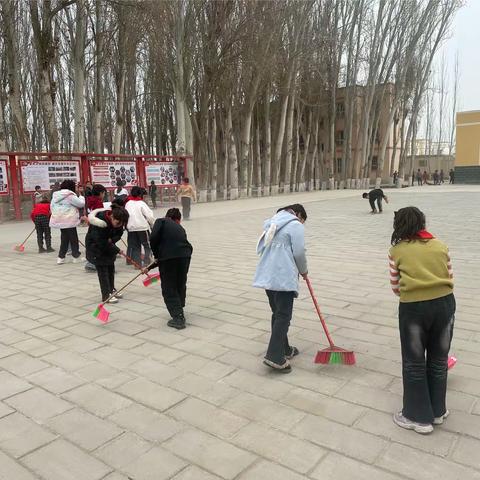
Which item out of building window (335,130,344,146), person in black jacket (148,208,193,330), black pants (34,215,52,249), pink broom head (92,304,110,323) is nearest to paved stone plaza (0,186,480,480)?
pink broom head (92,304,110,323)

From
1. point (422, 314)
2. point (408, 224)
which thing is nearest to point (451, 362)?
point (422, 314)

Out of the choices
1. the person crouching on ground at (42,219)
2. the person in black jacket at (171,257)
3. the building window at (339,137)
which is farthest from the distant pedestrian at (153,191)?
the building window at (339,137)

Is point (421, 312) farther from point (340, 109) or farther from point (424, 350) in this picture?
point (340, 109)

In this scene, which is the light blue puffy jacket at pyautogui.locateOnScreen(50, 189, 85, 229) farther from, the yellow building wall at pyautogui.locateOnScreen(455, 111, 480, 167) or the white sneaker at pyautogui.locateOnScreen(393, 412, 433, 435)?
the yellow building wall at pyautogui.locateOnScreen(455, 111, 480, 167)

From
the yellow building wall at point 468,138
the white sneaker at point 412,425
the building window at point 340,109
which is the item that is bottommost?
the white sneaker at point 412,425

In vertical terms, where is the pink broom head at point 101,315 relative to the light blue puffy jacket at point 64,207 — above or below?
below

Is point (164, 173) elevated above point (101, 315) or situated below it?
above

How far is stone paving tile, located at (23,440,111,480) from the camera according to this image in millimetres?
2613

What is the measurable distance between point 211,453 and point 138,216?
5.72 meters

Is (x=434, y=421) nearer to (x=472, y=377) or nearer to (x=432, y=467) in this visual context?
(x=432, y=467)

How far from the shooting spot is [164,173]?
2044 cm

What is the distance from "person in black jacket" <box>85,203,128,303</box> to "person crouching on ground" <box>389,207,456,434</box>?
12.7ft

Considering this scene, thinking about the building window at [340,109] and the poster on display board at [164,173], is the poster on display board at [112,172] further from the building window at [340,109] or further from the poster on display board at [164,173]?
the building window at [340,109]

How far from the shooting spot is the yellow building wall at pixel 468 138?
1485 inches
